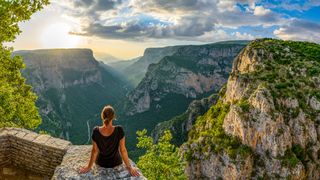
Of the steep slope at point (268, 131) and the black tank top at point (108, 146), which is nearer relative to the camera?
the black tank top at point (108, 146)

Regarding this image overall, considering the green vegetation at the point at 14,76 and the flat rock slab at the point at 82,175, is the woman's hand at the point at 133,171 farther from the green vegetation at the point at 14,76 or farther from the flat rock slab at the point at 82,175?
the green vegetation at the point at 14,76

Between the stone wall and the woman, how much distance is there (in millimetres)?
2507

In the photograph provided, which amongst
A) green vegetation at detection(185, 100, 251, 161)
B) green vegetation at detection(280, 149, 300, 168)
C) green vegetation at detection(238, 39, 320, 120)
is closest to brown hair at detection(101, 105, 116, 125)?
green vegetation at detection(185, 100, 251, 161)

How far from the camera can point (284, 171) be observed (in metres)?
88.7

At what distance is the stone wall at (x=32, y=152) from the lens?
45.8ft

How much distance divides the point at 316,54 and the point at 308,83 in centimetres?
2126

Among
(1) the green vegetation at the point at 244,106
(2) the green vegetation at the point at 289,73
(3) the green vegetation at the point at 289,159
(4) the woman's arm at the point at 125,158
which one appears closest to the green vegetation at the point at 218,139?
(1) the green vegetation at the point at 244,106

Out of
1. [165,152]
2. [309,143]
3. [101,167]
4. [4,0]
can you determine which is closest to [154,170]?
[165,152]

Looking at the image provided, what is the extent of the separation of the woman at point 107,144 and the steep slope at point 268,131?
267 ft

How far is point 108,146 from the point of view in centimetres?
1205

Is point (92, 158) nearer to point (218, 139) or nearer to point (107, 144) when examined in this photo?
point (107, 144)

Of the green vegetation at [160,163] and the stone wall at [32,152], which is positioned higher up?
the stone wall at [32,152]

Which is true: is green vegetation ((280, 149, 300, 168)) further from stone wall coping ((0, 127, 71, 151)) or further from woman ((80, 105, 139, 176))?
woman ((80, 105, 139, 176))

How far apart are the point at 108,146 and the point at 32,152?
4.18 meters
